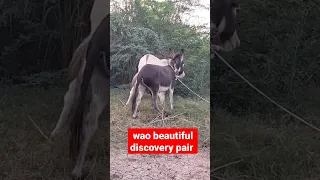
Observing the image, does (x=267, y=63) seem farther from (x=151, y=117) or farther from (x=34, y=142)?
(x=34, y=142)

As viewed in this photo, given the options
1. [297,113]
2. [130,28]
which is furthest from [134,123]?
[297,113]

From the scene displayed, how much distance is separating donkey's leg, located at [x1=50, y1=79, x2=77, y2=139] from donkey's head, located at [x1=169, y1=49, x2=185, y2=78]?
478 millimetres

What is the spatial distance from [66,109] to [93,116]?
0.51 ft

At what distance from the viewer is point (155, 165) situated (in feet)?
5.76

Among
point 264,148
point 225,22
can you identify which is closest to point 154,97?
point 225,22

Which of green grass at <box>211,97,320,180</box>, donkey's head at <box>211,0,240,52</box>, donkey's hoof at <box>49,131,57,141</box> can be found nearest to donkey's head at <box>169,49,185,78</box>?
donkey's head at <box>211,0,240,52</box>

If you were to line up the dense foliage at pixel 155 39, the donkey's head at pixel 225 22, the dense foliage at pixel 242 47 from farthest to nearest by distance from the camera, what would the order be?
the dense foliage at pixel 242 47 → the donkey's head at pixel 225 22 → the dense foliage at pixel 155 39

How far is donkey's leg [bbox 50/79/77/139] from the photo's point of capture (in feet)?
6.31

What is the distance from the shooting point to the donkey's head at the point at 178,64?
1.74 metres

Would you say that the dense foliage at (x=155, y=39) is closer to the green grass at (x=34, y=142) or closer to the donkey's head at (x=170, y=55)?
the donkey's head at (x=170, y=55)

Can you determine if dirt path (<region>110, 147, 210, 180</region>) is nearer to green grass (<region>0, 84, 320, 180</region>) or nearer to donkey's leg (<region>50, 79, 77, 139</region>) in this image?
green grass (<region>0, 84, 320, 180</region>)

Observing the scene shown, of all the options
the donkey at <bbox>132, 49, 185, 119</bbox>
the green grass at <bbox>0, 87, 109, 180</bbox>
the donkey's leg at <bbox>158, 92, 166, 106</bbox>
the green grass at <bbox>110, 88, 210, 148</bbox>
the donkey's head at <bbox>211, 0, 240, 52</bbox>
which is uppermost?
the donkey's head at <bbox>211, 0, 240, 52</bbox>

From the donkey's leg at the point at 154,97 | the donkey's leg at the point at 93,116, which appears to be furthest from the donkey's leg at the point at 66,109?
the donkey's leg at the point at 154,97

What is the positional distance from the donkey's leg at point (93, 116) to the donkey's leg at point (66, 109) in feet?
0.34
